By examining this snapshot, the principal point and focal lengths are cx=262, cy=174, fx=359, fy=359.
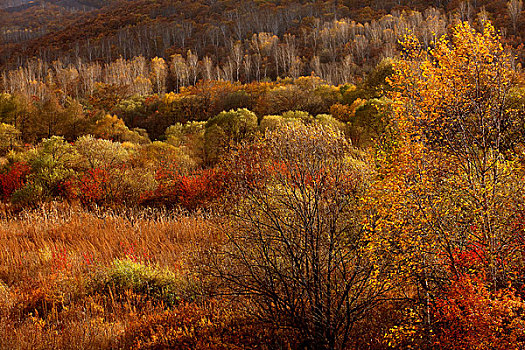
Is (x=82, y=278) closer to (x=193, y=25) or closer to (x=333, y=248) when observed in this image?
(x=333, y=248)

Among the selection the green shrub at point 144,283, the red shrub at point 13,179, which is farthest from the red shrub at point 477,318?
the red shrub at point 13,179

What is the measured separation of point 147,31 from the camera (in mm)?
101438

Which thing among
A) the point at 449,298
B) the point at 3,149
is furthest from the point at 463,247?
the point at 3,149

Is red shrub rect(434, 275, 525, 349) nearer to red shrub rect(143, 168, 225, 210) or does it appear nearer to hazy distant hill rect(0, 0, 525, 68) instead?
red shrub rect(143, 168, 225, 210)

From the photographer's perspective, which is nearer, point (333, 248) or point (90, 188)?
point (333, 248)

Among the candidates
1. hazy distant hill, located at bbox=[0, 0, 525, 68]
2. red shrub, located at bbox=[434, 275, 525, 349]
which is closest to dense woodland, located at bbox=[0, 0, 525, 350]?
red shrub, located at bbox=[434, 275, 525, 349]

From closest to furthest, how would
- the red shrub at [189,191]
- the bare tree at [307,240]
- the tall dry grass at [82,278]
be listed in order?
the bare tree at [307,240], the tall dry grass at [82,278], the red shrub at [189,191]

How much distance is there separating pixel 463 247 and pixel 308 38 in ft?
264

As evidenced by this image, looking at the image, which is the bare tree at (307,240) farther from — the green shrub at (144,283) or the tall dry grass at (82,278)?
the green shrub at (144,283)

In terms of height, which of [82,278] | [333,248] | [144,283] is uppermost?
[333,248]

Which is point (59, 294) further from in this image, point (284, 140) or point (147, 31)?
point (147, 31)

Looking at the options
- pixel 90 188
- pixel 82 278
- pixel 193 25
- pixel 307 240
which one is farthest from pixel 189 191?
pixel 193 25

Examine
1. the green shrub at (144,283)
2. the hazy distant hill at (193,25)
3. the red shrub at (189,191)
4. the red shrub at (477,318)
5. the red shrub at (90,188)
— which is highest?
the hazy distant hill at (193,25)

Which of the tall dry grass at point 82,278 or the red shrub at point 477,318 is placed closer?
the red shrub at point 477,318
